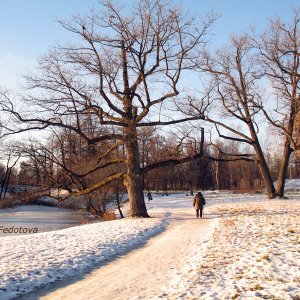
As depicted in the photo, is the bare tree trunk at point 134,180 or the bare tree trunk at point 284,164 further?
the bare tree trunk at point 284,164

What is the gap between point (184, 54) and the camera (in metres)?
19.6

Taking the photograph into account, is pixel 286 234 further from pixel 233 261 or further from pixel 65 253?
pixel 65 253

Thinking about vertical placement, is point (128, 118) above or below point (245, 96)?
below

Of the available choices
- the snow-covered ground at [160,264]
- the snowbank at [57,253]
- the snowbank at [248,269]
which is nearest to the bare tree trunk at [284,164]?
the snow-covered ground at [160,264]

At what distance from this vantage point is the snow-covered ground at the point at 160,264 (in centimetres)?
689

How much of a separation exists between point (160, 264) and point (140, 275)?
113 centimetres

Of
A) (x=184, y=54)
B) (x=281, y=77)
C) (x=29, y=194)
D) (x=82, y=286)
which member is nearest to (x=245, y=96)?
(x=281, y=77)

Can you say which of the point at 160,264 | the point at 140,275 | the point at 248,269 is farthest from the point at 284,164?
the point at 140,275

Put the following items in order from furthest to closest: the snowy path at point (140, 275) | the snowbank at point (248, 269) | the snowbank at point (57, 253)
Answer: the snowbank at point (57, 253)
the snowy path at point (140, 275)
the snowbank at point (248, 269)

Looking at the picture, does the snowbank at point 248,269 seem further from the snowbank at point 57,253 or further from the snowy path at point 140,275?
the snowbank at point 57,253

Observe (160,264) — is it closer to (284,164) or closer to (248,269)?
(248,269)

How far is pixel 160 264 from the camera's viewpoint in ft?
31.0

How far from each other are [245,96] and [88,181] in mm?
14715

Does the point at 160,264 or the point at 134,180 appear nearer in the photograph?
the point at 160,264
